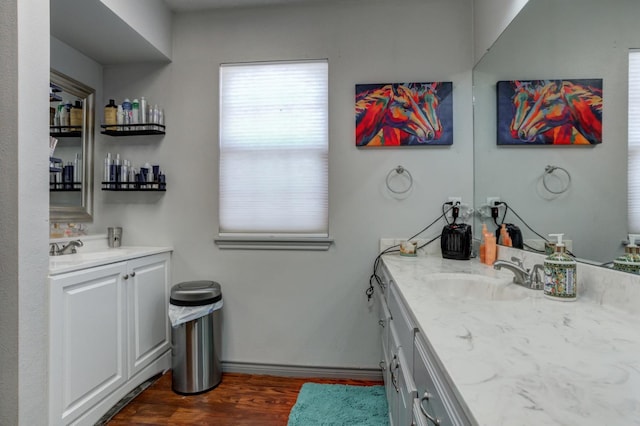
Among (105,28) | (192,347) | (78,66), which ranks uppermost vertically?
(105,28)

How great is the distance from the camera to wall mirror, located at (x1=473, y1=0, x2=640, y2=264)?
1011 mm

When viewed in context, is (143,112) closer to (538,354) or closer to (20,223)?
(20,223)

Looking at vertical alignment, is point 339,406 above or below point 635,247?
below

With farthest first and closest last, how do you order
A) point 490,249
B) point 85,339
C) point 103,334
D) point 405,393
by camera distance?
point 490,249
point 103,334
point 85,339
point 405,393

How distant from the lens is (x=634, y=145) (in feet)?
3.19

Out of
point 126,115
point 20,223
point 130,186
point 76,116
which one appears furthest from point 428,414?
point 76,116

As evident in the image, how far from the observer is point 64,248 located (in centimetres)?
183

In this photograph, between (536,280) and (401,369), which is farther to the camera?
(536,280)

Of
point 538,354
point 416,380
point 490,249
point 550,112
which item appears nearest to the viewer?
point 538,354

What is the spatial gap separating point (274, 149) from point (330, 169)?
0.46 metres

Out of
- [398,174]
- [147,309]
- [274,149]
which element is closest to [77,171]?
[147,309]

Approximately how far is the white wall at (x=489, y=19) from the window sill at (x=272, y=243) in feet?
5.44

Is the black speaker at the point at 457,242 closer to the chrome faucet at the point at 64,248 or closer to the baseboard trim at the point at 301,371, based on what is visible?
the baseboard trim at the point at 301,371

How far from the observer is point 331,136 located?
2.16 metres
